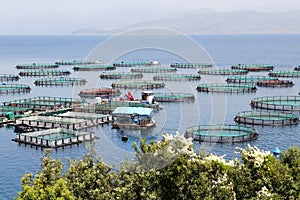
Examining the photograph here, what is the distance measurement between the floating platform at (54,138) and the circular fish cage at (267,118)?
32.8 m

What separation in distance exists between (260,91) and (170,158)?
119218 mm

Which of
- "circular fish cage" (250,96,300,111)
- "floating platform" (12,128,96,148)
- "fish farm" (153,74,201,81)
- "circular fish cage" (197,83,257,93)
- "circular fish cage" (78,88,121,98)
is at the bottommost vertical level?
"floating platform" (12,128,96,148)

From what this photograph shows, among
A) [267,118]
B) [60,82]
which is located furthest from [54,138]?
[60,82]

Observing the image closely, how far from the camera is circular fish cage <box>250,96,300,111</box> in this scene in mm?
113519

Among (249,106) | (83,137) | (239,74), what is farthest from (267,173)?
(239,74)

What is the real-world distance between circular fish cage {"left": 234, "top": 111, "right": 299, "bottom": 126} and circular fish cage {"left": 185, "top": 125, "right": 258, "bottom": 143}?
34.0 ft

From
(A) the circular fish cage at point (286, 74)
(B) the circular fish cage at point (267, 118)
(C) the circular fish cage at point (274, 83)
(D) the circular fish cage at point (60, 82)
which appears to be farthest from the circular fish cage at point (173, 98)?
(A) the circular fish cage at point (286, 74)

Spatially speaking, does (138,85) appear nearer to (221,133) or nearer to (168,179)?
(221,133)

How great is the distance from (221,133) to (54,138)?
1173 inches

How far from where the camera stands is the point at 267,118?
9950 centimetres

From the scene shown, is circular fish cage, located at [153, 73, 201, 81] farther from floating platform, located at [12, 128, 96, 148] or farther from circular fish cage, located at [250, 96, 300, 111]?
floating platform, located at [12, 128, 96, 148]

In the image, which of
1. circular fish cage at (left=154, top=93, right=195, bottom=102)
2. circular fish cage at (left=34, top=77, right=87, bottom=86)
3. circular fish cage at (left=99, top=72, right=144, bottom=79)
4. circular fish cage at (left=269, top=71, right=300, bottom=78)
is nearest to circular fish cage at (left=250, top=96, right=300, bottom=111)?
circular fish cage at (left=154, top=93, right=195, bottom=102)

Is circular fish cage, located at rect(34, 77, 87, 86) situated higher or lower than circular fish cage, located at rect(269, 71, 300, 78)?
lower

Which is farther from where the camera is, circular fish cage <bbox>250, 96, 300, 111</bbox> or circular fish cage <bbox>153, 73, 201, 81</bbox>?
circular fish cage <bbox>153, 73, 201, 81</bbox>
